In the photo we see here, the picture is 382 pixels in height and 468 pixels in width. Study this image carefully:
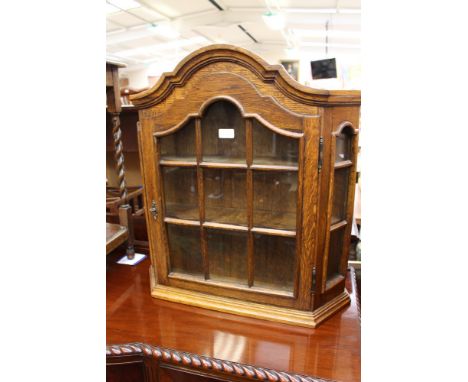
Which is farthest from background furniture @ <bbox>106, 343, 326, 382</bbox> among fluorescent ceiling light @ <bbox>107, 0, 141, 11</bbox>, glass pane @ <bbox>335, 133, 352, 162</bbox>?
fluorescent ceiling light @ <bbox>107, 0, 141, 11</bbox>

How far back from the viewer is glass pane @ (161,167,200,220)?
2.84 feet

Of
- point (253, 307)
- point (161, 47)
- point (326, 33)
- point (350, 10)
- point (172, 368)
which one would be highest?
point (161, 47)

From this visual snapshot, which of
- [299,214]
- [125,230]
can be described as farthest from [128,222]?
[299,214]

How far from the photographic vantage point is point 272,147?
2.52ft

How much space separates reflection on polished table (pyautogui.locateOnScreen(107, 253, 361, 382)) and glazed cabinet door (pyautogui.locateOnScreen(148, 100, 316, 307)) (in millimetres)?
70

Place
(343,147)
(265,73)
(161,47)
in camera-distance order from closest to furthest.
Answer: (265,73), (343,147), (161,47)

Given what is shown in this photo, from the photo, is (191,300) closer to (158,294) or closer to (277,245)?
(158,294)

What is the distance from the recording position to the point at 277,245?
0.82 meters

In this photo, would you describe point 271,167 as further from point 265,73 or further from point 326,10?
point 326,10

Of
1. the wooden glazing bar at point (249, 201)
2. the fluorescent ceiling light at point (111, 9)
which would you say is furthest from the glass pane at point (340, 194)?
the fluorescent ceiling light at point (111, 9)

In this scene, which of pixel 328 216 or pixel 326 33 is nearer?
pixel 328 216

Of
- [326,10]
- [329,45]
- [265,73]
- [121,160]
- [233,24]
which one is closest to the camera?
[265,73]

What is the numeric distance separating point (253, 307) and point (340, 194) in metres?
0.37
